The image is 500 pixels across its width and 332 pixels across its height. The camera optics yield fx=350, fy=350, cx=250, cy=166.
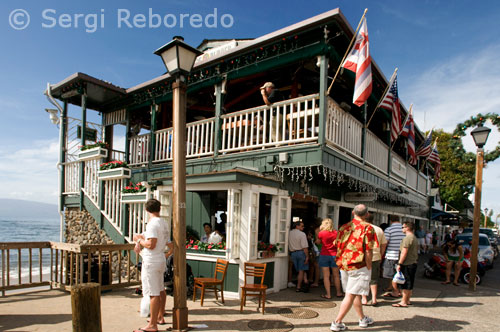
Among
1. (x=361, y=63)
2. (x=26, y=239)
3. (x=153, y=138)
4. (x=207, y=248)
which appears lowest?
(x=26, y=239)

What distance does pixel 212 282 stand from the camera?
6246mm

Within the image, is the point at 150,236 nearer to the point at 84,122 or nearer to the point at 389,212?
the point at 84,122

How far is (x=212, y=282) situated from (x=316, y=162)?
10.4 ft

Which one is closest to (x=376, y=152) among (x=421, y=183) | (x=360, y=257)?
(x=360, y=257)

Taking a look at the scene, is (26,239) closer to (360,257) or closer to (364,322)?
(364,322)

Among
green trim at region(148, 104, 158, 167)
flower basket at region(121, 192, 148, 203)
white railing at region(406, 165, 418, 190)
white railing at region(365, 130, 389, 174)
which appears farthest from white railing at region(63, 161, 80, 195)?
white railing at region(406, 165, 418, 190)

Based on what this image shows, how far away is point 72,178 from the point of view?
11.7 metres

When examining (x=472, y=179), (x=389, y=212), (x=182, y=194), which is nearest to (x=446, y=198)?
(x=472, y=179)

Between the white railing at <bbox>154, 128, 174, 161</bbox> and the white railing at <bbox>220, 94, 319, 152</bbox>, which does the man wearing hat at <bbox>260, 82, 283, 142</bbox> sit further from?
the white railing at <bbox>154, 128, 174, 161</bbox>

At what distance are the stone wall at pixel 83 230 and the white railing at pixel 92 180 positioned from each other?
0.65 m

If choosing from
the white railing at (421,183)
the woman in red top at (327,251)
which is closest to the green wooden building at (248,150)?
the woman in red top at (327,251)

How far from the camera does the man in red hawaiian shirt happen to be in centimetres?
496

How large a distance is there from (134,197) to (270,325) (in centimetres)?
523

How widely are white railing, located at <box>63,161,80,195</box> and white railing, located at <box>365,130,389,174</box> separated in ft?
30.0
